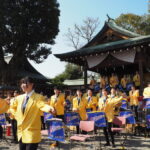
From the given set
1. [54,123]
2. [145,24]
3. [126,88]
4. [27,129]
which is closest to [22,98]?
[27,129]

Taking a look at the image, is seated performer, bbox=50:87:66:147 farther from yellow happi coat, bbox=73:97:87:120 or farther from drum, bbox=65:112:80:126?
drum, bbox=65:112:80:126

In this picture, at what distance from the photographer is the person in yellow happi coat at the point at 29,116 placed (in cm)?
393

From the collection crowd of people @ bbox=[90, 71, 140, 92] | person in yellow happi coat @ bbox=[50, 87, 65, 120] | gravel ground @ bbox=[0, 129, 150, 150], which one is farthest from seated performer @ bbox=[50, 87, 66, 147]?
crowd of people @ bbox=[90, 71, 140, 92]

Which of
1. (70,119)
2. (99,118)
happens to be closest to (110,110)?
(99,118)

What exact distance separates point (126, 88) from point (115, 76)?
5.67ft

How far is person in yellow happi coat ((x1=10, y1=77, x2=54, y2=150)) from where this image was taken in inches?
155

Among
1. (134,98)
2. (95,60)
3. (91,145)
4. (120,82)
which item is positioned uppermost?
(95,60)

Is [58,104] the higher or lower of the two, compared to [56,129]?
higher

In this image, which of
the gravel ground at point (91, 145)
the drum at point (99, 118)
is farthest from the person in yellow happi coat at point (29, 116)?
the gravel ground at point (91, 145)

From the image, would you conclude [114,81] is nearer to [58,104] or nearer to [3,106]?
[58,104]

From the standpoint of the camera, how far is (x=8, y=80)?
22000mm

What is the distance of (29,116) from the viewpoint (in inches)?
158

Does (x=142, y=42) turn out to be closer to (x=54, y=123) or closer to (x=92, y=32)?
(x=54, y=123)

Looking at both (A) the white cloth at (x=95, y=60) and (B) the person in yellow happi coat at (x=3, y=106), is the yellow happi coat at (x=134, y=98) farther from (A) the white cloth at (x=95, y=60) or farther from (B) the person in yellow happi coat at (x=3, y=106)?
(B) the person in yellow happi coat at (x=3, y=106)
